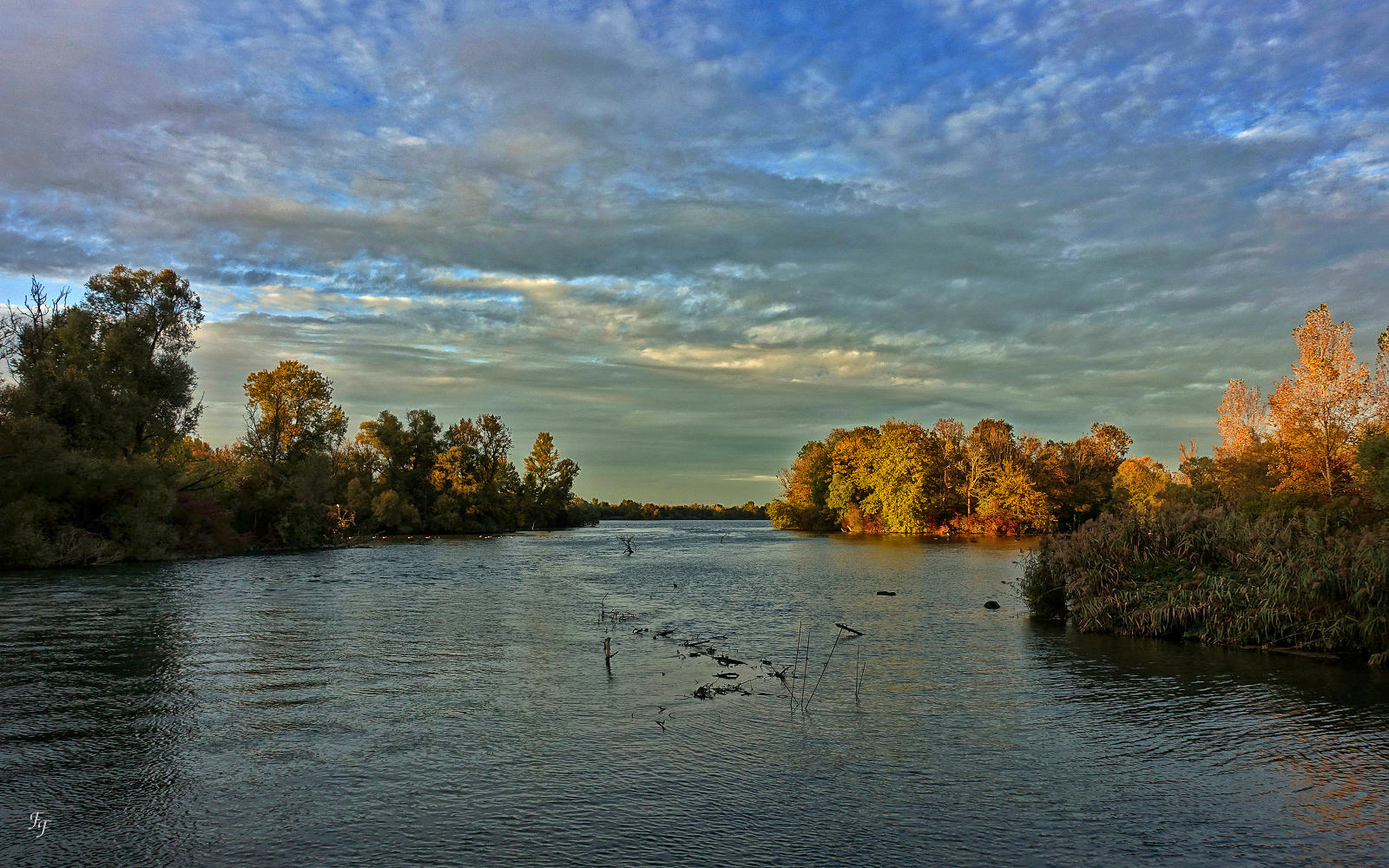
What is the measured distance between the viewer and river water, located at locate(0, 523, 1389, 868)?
27.5ft

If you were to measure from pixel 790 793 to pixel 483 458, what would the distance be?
113200mm

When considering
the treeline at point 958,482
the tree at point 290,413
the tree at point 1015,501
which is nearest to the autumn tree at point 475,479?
the tree at point 290,413

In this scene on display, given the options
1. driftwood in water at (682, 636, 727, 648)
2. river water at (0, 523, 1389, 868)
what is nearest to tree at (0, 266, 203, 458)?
river water at (0, 523, 1389, 868)

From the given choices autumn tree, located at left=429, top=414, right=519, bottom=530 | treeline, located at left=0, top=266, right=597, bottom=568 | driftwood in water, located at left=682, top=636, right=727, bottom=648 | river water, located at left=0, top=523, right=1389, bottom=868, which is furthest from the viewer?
autumn tree, located at left=429, top=414, right=519, bottom=530

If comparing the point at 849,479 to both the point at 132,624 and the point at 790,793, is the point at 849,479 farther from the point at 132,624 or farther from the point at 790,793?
the point at 790,793

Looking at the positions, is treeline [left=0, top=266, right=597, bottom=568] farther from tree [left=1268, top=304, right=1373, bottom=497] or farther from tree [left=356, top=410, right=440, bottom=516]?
tree [left=1268, top=304, right=1373, bottom=497]

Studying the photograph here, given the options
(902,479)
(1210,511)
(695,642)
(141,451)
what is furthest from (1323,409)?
(141,451)

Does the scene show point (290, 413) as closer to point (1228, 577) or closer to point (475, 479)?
point (475, 479)

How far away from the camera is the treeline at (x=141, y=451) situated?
4178 centimetres

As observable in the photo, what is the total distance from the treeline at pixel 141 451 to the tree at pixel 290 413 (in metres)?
0.12

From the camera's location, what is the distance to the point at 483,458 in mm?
117812

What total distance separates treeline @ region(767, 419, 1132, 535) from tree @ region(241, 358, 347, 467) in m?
69.0

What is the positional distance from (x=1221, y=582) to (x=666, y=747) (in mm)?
17166

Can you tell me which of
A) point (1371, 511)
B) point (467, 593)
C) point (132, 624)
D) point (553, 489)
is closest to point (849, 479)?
point (553, 489)
